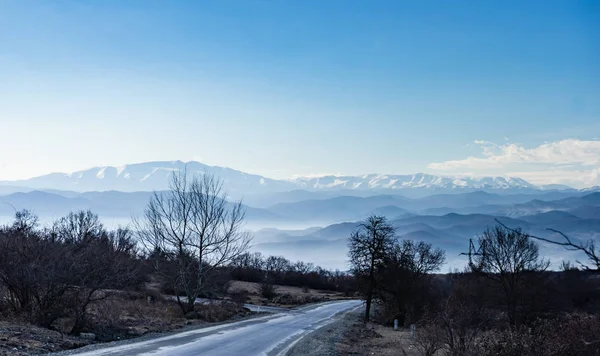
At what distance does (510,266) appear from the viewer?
48219mm

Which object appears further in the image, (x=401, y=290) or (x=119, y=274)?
(x=401, y=290)

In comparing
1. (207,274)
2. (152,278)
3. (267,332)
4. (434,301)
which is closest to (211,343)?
(267,332)

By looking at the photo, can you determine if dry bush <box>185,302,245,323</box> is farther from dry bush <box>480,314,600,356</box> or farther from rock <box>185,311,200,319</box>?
dry bush <box>480,314,600,356</box>

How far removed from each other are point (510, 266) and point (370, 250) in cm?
1314

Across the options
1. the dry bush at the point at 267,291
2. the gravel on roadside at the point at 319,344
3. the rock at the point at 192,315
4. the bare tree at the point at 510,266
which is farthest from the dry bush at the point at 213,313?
the dry bush at the point at 267,291

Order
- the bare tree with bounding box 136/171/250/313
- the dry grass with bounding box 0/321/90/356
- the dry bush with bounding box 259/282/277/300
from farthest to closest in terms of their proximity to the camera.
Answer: the dry bush with bounding box 259/282/277/300, the bare tree with bounding box 136/171/250/313, the dry grass with bounding box 0/321/90/356

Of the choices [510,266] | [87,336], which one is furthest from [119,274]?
[510,266]

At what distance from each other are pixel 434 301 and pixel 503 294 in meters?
6.17

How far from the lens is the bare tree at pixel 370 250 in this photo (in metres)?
48.0

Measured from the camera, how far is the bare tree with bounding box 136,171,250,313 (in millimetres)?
33156

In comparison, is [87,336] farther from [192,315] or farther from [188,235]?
[188,235]

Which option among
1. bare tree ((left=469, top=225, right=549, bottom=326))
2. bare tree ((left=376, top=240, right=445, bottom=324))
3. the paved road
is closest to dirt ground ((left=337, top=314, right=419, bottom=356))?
the paved road

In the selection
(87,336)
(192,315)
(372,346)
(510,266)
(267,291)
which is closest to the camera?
(87,336)

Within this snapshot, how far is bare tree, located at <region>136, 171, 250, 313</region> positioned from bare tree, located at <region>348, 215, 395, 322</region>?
17038 millimetres
